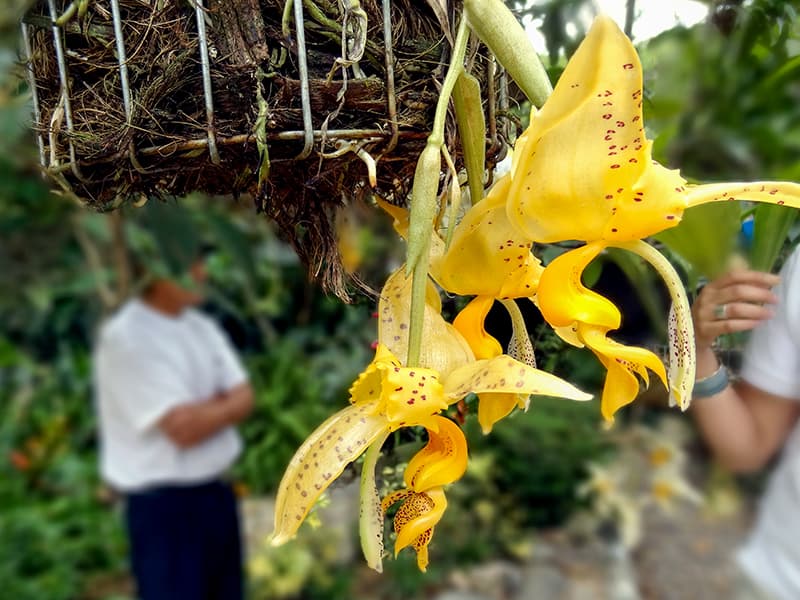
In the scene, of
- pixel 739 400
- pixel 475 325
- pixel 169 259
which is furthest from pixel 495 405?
pixel 169 259

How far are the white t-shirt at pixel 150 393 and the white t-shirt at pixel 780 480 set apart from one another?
0.99 metres

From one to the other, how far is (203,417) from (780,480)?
1002mm

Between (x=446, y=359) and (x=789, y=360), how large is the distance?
469 millimetres

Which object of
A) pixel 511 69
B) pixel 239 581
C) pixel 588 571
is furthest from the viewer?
pixel 588 571

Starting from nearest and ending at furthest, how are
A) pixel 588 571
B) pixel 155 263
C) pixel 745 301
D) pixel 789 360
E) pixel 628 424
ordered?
pixel 745 301 < pixel 789 360 < pixel 155 263 < pixel 588 571 < pixel 628 424

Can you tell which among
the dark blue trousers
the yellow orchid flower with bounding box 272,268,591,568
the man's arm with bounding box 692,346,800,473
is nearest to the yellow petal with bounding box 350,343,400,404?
the yellow orchid flower with bounding box 272,268,591,568

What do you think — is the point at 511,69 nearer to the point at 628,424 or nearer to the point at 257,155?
the point at 257,155

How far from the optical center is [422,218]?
0.95 feet

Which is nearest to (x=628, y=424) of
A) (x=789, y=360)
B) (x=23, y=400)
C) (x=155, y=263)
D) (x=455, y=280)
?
(x=155, y=263)

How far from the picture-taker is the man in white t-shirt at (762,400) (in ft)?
1.49

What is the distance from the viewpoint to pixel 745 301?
0.45 m

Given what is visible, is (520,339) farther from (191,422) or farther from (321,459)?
(191,422)

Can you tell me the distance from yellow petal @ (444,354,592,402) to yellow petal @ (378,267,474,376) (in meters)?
0.02

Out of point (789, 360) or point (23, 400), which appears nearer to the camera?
point (789, 360)
